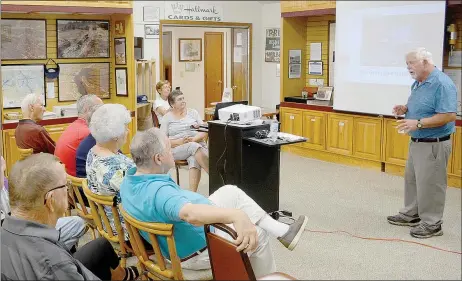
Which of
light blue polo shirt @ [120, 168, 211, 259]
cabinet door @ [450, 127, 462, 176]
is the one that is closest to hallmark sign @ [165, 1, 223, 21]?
cabinet door @ [450, 127, 462, 176]

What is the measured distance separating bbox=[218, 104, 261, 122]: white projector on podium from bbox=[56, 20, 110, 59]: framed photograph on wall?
8.77ft

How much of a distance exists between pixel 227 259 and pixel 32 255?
69 centimetres

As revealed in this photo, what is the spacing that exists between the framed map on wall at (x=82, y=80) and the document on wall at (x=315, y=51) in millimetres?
2680

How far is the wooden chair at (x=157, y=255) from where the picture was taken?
204 centimetres

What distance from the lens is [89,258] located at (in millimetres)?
2377

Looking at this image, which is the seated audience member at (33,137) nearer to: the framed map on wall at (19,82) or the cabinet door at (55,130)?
the cabinet door at (55,130)

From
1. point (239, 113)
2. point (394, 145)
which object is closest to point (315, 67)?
point (394, 145)

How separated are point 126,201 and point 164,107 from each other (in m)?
3.55

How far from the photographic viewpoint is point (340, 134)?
6109mm

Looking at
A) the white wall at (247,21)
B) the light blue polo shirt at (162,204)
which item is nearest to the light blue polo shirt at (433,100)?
the light blue polo shirt at (162,204)

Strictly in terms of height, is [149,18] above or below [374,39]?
above

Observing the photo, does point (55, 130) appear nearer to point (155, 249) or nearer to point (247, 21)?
point (155, 249)

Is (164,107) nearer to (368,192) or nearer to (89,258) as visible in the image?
(368,192)

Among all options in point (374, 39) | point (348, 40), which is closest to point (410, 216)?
point (374, 39)
